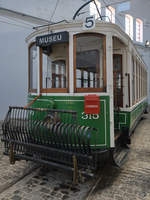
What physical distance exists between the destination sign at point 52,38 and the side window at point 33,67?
34 cm

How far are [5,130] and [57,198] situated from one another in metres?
1.40

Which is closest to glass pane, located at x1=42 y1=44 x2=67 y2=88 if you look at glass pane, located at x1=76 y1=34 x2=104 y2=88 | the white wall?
glass pane, located at x1=76 y1=34 x2=104 y2=88

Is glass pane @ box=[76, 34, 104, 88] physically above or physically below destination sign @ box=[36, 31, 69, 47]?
below

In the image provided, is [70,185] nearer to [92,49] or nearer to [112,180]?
[112,180]

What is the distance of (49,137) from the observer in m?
2.79

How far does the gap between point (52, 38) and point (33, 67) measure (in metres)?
0.78

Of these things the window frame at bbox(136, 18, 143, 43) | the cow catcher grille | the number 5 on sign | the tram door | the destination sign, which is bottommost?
the cow catcher grille

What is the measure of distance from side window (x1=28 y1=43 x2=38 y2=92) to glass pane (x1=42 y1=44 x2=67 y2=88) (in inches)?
8.2

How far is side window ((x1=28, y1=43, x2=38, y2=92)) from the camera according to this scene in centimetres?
359

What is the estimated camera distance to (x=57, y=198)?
2.62m

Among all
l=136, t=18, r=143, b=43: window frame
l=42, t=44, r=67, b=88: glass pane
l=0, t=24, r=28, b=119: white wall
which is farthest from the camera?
l=136, t=18, r=143, b=43: window frame

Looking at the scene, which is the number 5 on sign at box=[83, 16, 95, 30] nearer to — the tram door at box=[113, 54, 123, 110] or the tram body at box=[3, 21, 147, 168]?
the tram body at box=[3, 21, 147, 168]

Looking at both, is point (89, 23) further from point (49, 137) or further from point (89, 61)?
point (49, 137)

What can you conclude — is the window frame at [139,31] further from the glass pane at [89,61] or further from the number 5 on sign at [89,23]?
the number 5 on sign at [89,23]
